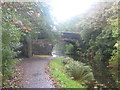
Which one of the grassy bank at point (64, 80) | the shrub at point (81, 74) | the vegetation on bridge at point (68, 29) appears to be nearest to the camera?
the vegetation on bridge at point (68, 29)

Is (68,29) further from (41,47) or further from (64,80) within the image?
(64,80)

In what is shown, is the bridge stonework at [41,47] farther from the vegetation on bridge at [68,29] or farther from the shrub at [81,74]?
the shrub at [81,74]

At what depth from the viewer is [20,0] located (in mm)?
4523

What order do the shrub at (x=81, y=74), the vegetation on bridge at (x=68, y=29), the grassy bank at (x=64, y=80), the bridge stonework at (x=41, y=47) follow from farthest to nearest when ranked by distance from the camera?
1. the bridge stonework at (x=41, y=47)
2. the shrub at (x=81, y=74)
3. the grassy bank at (x=64, y=80)
4. the vegetation on bridge at (x=68, y=29)

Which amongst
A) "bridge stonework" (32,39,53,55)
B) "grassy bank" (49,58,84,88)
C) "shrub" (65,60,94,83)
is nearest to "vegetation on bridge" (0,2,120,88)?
"grassy bank" (49,58,84,88)

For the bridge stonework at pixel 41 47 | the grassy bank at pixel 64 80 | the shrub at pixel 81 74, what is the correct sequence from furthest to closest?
the bridge stonework at pixel 41 47
the shrub at pixel 81 74
the grassy bank at pixel 64 80

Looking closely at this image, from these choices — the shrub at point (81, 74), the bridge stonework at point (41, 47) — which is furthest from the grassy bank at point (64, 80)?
the bridge stonework at point (41, 47)

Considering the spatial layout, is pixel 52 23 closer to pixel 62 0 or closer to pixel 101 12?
pixel 101 12

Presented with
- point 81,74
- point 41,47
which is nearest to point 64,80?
point 81,74

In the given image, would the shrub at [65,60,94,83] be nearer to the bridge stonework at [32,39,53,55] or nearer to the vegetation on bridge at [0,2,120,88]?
the vegetation on bridge at [0,2,120,88]

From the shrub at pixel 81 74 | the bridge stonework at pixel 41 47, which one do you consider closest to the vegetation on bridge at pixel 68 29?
the shrub at pixel 81 74

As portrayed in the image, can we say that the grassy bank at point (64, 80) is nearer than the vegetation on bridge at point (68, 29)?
No

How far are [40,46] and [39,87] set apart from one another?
17053 mm

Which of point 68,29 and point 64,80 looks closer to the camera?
point 64,80
